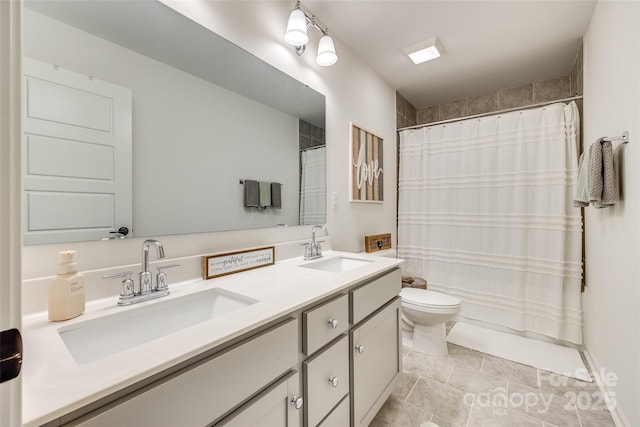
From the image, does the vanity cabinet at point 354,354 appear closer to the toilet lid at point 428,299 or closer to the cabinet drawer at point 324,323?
the cabinet drawer at point 324,323

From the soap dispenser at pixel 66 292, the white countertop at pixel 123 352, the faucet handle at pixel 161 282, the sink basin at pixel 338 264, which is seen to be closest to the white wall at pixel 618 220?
the sink basin at pixel 338 264

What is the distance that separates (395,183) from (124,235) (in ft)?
8.18

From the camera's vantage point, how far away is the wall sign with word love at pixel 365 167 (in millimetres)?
2192

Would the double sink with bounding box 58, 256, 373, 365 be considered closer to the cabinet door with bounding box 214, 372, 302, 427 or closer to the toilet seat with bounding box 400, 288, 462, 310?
the cabinet door with bounding box 214, 372, 302, 427

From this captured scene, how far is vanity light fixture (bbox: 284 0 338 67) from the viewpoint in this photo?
4.86 ft

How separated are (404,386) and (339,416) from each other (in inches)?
31.9

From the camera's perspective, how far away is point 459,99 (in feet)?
10.4

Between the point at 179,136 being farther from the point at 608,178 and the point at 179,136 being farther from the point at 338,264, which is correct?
the point at 608,178

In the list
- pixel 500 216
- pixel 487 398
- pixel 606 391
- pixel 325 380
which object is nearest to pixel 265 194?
pixel 325 380

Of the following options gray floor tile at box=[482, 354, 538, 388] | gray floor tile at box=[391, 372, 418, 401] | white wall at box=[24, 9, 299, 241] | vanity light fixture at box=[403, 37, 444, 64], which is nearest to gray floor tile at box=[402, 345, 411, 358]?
gray floor tile at box=[391, 372, 418, 401]

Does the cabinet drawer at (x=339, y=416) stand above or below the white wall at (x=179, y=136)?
below

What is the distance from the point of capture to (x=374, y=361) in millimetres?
1308

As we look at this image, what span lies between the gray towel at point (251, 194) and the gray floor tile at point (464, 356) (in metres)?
1.80

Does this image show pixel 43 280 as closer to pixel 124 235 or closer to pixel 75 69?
pixel 124 235
